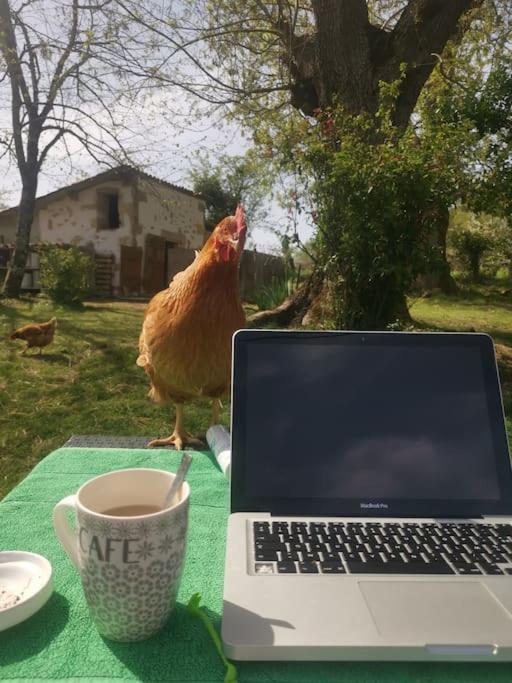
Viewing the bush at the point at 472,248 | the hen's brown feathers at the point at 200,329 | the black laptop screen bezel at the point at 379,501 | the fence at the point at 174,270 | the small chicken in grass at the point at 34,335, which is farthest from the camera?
the bush at the point at 472,248

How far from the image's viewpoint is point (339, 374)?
1.08 m

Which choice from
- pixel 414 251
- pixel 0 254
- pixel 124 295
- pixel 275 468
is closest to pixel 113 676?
pixel 275 468

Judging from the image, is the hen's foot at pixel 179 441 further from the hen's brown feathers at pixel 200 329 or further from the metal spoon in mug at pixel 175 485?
the metal spoon in mug at pixel 175 485

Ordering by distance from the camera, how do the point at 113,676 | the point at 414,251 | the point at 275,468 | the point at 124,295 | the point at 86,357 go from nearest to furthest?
1. the point at 113,676
2. the point at 275,468
3. the point at 414,251
4. the point at 86,357
5. the point at 124,295

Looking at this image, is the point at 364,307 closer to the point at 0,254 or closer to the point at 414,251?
the point at 414,251

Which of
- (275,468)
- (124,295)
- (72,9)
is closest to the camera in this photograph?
(275,468)

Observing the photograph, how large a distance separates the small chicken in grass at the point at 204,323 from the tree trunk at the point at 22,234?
9482 mm

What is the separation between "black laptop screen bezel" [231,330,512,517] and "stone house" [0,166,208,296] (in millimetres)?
13607

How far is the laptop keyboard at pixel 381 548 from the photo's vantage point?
804mm

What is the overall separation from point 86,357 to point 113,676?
5542 mm

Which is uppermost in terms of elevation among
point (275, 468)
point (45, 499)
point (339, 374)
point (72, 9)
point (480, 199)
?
point (72, 9)

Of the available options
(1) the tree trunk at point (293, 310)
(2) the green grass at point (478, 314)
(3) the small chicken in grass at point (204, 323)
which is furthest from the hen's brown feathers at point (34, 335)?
(2) the green grass at point (478, 314)

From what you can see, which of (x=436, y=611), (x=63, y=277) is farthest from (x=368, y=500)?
(x=63, y=277)

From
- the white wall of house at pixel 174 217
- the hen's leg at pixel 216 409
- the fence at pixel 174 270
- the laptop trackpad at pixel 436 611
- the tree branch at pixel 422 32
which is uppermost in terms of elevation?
the tree branch at pixel 422 32
